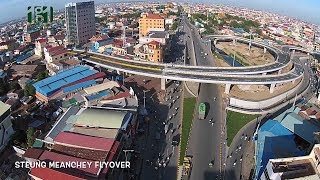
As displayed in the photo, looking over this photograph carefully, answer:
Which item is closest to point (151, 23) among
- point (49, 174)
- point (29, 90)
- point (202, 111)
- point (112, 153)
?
point (29, 90)

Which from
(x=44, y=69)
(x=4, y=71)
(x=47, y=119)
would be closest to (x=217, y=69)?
(x=47, y=119)

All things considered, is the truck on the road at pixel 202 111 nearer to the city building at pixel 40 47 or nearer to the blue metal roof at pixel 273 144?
the blue metal roof at pixel 273 144

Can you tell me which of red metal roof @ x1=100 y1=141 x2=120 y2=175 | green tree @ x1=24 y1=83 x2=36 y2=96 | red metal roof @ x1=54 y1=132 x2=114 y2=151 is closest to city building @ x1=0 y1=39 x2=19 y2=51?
green tree @ x1=24 y1=83 x2=36 y2=96

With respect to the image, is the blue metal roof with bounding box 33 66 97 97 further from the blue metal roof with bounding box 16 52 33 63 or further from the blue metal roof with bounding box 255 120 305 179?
the blue metal roof with bounding box 255 120 305 179

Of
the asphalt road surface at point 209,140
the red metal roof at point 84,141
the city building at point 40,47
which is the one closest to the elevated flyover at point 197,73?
the asphalt road surface at point 209,140

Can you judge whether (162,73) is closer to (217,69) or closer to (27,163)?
(217,69)
